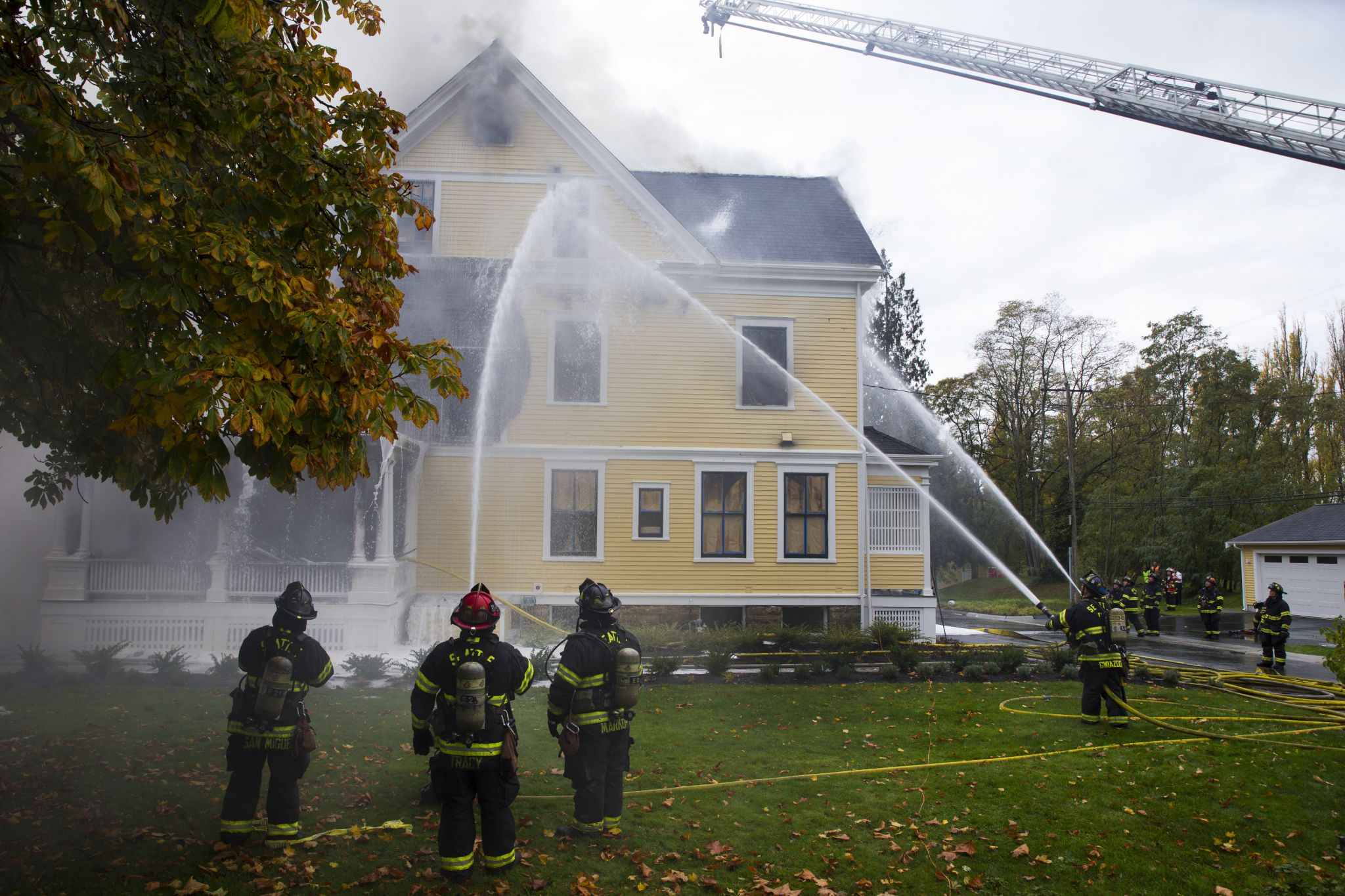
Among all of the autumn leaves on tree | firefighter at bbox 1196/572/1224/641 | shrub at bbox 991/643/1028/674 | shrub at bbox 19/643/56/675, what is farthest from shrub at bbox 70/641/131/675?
firefighter at bbox 1196/572/1224/641

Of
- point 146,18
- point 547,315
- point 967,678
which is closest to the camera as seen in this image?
point 146,18

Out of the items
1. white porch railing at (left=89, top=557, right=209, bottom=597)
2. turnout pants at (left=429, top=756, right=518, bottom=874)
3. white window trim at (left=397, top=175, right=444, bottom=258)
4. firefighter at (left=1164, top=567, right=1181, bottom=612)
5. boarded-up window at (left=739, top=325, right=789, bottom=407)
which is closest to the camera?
turnout pants at (left=429, top=756, right=518, bottom=874)

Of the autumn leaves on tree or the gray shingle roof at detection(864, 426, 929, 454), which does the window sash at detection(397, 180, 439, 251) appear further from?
the autumn leaves on tree

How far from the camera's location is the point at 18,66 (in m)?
4.13

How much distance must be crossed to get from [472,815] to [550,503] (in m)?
13.1

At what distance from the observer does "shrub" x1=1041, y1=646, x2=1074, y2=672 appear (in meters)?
14.8

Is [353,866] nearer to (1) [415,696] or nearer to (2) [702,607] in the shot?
(1) [415,696]

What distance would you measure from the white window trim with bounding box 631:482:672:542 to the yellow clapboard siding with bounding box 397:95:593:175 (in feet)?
24.1

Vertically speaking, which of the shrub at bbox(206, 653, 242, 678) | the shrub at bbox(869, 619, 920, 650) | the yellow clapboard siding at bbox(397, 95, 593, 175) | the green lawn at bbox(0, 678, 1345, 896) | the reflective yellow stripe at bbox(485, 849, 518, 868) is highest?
the yellow clapboard siding at bbox(397, 95, 593, 175)

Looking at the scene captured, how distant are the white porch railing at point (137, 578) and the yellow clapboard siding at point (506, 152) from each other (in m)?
9.98

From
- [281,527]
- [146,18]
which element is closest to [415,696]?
→ [146,18]

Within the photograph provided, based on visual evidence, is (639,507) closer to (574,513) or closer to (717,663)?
(574,513)

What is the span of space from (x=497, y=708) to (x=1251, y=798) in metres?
7.27

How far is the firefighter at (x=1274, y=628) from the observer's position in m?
16.5
